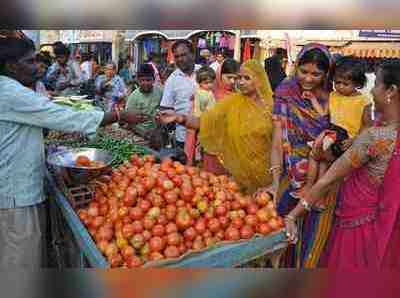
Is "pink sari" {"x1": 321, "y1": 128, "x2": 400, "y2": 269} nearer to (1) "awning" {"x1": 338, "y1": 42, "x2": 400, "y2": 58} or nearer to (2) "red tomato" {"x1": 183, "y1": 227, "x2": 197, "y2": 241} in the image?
(1) "awning" {"x1": 338, "y1": 42, "x2": 400, "y2": 58}

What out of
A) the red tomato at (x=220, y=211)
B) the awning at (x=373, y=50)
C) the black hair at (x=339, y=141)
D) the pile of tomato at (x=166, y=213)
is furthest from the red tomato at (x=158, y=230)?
the awning at (x=373, y=50)

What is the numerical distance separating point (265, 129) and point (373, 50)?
1.89ft

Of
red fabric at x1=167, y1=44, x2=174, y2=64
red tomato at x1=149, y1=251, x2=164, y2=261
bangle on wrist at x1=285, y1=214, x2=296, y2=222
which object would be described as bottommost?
red tomato at x1=149, y1=251, x2=164, y2=261

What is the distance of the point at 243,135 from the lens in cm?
201

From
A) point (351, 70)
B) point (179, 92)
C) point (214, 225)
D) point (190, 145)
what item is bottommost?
point (214, 225)

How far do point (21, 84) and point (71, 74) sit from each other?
216mm

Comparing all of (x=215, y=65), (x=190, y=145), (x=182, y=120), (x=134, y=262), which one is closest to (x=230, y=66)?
(x=215, y=65)

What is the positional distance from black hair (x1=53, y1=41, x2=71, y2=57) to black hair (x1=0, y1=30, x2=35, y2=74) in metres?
0.10

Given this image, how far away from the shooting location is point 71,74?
172 cm

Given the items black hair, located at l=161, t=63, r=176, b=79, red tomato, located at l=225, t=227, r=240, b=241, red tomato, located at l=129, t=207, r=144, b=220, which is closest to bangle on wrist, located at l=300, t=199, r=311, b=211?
red tomato, located at l=225, t=227, r=240, b=241

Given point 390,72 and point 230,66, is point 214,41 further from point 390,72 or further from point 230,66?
point 390,72

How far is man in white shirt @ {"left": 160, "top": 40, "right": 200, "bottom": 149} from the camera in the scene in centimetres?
164

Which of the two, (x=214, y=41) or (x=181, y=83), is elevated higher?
(x=214, y=41)

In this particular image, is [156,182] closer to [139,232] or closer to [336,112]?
[139,232]
